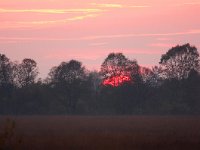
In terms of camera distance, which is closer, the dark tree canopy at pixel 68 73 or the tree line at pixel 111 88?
the tree line at pixel 111 88

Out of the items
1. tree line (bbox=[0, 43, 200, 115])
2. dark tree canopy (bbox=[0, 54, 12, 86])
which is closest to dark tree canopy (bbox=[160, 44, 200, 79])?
tree line (bbox=[0, 43, 200, 115])

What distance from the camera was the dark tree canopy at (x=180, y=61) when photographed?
82.7m

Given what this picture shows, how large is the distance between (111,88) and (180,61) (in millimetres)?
11125

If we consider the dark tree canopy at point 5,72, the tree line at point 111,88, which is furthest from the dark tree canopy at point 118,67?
the dark tree canopy at point 5,72

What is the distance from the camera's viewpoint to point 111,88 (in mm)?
85938

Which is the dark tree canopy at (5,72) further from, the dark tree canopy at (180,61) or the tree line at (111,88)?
the dark tree canopy at (180,61)

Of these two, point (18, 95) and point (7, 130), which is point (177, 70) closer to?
point (18, 95)

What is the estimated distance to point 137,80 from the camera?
85.0 meters

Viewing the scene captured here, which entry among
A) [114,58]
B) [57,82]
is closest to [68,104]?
[57,82]

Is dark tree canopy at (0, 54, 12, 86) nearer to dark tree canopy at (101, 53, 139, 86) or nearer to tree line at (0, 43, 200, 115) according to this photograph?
tree line at (0, 43, 200, 115)

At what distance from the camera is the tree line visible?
268ft

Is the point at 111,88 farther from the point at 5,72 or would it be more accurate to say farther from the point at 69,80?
the point at 5,72

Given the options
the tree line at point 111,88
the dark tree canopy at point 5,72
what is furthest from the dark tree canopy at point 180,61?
the dark tree canopy at point 5,72

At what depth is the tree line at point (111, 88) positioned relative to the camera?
8162 centimetres
